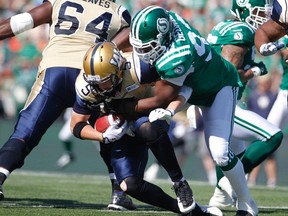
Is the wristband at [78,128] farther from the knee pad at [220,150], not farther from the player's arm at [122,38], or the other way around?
the player's arm at [122,38]

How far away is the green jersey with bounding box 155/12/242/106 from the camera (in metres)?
5.50

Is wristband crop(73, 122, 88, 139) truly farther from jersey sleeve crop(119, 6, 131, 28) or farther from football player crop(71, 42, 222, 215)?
jersey sleeve crop(119, 6, 131, 28)

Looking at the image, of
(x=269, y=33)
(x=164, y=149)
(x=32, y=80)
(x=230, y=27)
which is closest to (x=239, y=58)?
(x=230, y=27)

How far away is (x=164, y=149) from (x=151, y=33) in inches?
30.7

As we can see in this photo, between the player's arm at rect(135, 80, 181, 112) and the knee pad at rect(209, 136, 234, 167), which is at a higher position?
the player's arm at rect(135, 80, 181, 112)

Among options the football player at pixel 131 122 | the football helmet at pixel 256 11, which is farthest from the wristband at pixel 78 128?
the football helmet at pixel 256 11

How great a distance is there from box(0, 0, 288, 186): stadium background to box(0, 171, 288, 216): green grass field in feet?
10.5

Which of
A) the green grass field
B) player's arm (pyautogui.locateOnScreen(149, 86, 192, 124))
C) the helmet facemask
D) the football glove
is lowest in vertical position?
the green grass field

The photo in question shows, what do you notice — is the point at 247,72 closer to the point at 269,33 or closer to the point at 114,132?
the point at 269,33

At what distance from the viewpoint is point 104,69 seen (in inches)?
220

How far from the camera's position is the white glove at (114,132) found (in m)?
5.62

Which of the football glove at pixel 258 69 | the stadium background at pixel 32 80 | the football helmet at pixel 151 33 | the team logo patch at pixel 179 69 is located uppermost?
the football helmet at pixel 151 33

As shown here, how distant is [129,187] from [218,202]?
167cm

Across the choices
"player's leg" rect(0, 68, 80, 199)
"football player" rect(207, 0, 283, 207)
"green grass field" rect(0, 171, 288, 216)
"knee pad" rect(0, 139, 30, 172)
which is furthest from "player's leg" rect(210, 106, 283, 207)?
"knee pad" rect(0, 139, 30, 172)
